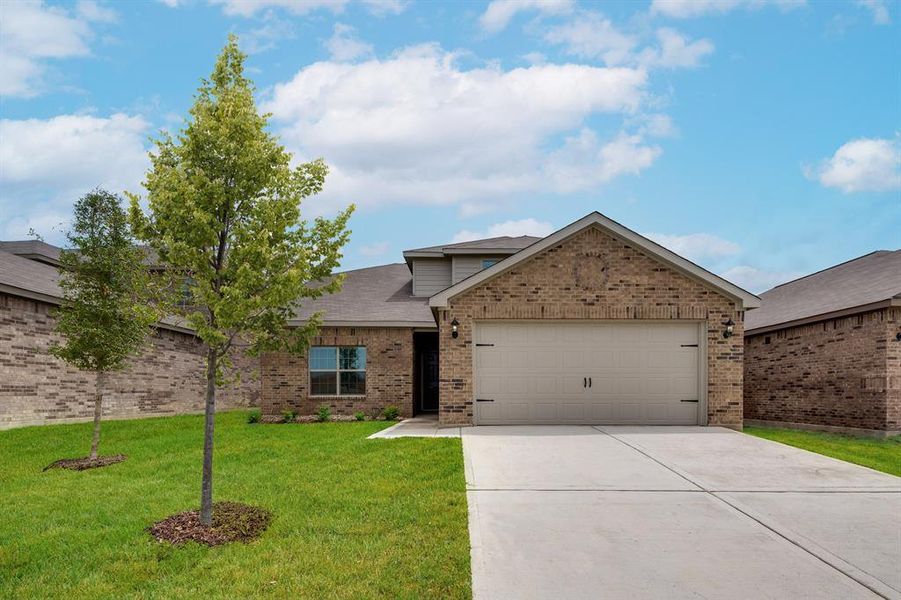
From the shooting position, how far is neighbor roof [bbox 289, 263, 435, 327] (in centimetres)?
1772

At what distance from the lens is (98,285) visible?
11859 mm

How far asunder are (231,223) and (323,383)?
11693 millimetres

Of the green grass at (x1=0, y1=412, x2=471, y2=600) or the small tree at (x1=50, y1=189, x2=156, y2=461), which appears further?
the small tree at (x1=50, y1=189, x2=156, y2=461)

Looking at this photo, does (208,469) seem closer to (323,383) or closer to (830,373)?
(323,383)

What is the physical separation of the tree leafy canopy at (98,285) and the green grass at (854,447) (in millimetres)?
12719

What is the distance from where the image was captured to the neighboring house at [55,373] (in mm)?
15891

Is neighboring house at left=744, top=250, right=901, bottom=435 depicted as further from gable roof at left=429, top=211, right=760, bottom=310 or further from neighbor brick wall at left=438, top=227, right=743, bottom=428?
neighbor brick wall at left=438, top=227, right=743, bottom=428

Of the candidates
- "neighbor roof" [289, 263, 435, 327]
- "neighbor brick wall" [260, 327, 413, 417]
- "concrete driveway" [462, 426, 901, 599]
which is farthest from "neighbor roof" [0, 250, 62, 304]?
"concrete driveway" [462, 426, 901, 599]

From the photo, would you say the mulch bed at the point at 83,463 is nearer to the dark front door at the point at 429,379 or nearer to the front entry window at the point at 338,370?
the front entry window at the point at 338,370

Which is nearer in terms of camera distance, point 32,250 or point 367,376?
point 367,376

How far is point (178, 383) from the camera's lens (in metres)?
22.1

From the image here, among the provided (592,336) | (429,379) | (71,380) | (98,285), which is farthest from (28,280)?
(592,336)

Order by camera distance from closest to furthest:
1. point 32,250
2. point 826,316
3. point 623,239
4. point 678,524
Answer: point 678,524, point 623,239, point 826,316, point 32,250

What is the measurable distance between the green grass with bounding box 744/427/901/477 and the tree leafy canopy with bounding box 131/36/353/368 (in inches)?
368
